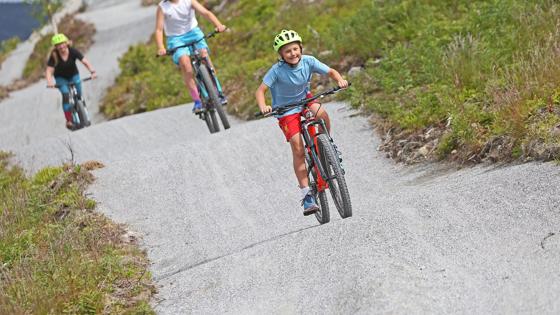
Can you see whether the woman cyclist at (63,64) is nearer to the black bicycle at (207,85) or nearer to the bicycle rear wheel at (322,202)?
the black bicycle at (207,85)

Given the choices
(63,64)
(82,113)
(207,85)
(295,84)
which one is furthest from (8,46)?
(295,84)

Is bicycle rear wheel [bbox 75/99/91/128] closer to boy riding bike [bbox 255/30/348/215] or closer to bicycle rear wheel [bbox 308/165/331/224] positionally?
boy riding bike [bbox 255/30/348/215]

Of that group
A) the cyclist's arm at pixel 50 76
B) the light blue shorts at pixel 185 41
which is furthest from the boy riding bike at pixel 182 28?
the cyclist's arm at pixel 50 76

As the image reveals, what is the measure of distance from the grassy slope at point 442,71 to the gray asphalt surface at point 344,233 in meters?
0.46

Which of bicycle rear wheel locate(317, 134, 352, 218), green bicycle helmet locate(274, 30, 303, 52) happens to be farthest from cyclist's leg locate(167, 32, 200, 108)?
bicycle rear wheel locate(317, 134, 352, 218)

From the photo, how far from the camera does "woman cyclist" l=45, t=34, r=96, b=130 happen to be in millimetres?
16453

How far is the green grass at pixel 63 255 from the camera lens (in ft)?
22.1

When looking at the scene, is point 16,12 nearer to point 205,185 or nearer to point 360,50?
point 360,50

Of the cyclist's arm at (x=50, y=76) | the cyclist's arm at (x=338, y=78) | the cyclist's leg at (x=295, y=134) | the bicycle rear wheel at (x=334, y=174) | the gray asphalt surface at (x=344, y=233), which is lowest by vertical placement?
the gray asphalt surface at (x=344, y=233)

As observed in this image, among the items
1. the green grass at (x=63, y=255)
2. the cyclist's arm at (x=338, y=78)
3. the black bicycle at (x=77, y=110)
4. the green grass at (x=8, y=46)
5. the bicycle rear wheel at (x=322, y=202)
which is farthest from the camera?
the green grass at (x=8, y=46)

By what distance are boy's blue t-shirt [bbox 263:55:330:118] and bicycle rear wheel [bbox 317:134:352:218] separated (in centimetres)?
50

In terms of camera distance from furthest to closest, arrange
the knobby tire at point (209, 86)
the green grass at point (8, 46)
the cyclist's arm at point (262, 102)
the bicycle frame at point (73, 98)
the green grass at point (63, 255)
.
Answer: the green grass at point (8, 46) → the bicycle frame at point (73, 98) → the knobby tire at point (209, 86) → the cyclist's arm at point (262, 102) → the green grass at point (63, 255)

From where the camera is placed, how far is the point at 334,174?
813 cm

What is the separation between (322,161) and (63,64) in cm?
996
